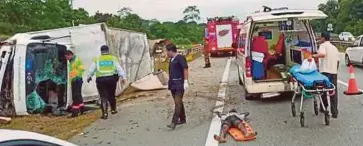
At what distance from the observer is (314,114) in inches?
434

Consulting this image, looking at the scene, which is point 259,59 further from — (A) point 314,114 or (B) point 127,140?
(B) point 127,140

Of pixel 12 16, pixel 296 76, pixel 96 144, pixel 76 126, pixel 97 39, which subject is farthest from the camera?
pixel 12 16

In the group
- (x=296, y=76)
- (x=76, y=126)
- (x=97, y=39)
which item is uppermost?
(x=97, y=39)

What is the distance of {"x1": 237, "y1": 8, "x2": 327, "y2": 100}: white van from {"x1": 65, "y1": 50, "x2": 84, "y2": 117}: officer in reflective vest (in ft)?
13.1

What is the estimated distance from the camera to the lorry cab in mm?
13320

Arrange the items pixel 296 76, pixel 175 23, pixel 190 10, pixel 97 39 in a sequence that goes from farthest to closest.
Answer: pixel 190 10 < pixel 175 23 < pixel 97 39 < pixel 296 76

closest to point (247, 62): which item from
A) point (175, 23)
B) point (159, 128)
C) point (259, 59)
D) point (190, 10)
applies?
point (259, 59)

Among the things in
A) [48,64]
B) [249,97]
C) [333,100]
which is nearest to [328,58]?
[333,100]

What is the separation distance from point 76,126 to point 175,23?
318 feet

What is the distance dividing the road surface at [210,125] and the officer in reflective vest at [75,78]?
108 cm

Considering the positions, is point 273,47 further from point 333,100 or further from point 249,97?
point 333,100

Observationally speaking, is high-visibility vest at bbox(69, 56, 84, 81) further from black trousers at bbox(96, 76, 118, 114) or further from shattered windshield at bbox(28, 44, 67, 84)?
black trousers at bbox(96, 76, 118, 114)

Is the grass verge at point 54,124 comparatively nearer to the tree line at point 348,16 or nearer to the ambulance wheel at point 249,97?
the ambulance wheel at point 249,97

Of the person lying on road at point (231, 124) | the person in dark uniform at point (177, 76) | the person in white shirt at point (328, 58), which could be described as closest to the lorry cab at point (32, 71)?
the person in dark uniform at point (177, 76)
